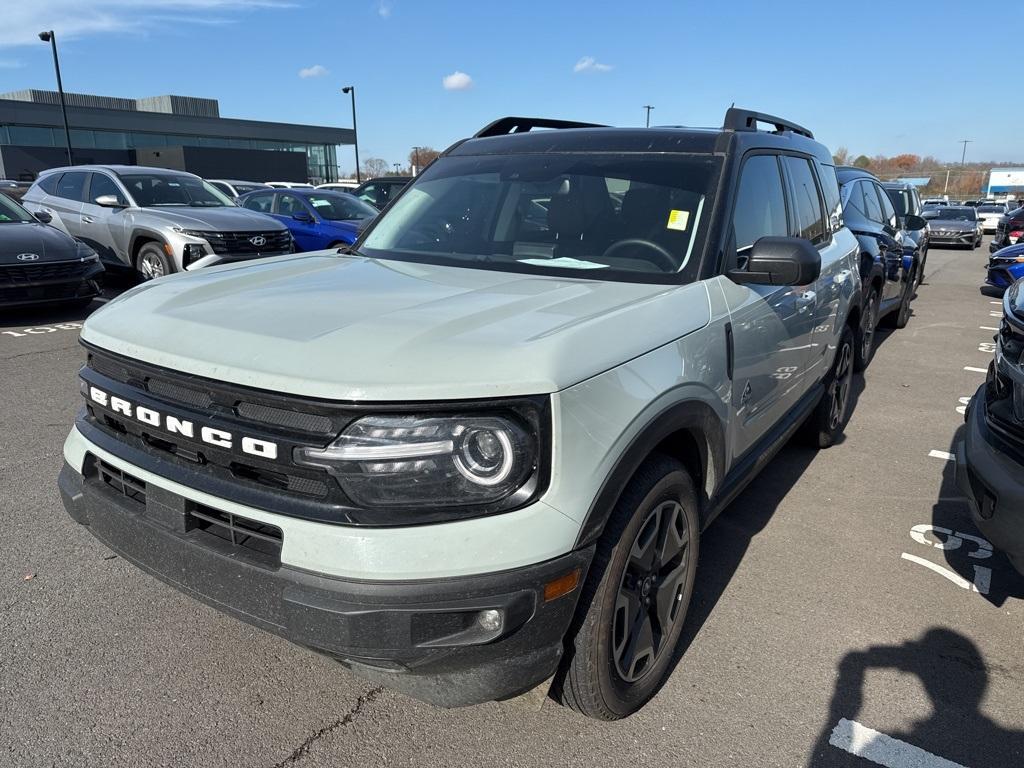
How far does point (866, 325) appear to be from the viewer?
7023 millimetres

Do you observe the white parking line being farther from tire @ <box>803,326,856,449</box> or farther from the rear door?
tire @ <box>803,326,856,449</box>

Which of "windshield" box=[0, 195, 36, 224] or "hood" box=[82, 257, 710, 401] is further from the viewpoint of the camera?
"windshield" box=[0, 195, 36, 224]

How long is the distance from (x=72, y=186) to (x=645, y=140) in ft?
34.6

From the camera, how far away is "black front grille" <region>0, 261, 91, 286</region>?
807cm

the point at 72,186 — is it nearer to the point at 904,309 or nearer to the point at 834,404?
the point at 834,404

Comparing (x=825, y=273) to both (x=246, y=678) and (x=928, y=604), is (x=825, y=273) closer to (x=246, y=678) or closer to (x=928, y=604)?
(x=928, y=604)

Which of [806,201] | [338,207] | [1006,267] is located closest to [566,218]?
[806,201]

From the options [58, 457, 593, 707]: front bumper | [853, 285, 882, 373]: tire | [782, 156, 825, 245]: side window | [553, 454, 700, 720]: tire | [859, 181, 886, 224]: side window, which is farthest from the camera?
[859, 181, 886, 224]: side window

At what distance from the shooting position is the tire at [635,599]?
2.18 m

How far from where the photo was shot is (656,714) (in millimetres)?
2551

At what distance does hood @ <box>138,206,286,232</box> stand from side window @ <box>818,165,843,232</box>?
746 cm

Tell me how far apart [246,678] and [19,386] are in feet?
15.2

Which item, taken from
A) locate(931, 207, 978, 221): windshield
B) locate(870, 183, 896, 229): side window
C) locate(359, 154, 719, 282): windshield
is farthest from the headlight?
locate(931, 207, 978, 221): windshield

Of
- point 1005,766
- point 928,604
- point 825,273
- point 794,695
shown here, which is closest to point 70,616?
point 794,695
